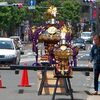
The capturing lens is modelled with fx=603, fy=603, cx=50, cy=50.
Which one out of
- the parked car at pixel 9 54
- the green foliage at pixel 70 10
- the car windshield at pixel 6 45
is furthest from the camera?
the green foliage at pixel 70 10

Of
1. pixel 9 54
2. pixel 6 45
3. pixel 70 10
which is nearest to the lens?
pixel 9 54

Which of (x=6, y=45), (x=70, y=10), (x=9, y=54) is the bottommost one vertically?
(x=9, y=54)

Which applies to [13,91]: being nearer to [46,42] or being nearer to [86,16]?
[46,42]

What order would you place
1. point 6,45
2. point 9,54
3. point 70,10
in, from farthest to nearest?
point 70,10, point 6,45, point 9,54

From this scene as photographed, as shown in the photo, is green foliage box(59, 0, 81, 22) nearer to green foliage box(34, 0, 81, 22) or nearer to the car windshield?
green foliage box(34, 0, 81, 22)

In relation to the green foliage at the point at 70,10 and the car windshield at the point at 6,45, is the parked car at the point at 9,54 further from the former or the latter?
the green foliage at the point at 70,10

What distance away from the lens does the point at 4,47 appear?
33.8m

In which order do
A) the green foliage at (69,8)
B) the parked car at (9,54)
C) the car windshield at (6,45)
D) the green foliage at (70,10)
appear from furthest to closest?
the green foliage at (70,10)
the green foliage at (69,8)
the car windshield at (6,45)
the parked car at (9,54)

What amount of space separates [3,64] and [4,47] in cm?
146

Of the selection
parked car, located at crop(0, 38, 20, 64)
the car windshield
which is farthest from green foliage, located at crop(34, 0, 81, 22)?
parked car, located at crop(0, 38, 20, 64)

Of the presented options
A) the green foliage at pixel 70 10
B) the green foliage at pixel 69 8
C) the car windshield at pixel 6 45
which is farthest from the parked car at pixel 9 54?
the green foliage at pixel 70 10

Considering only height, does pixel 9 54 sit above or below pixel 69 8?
below

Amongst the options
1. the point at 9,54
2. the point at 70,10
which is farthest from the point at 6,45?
the point at 70,10

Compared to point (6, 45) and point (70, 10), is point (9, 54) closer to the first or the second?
point (6, 45)
